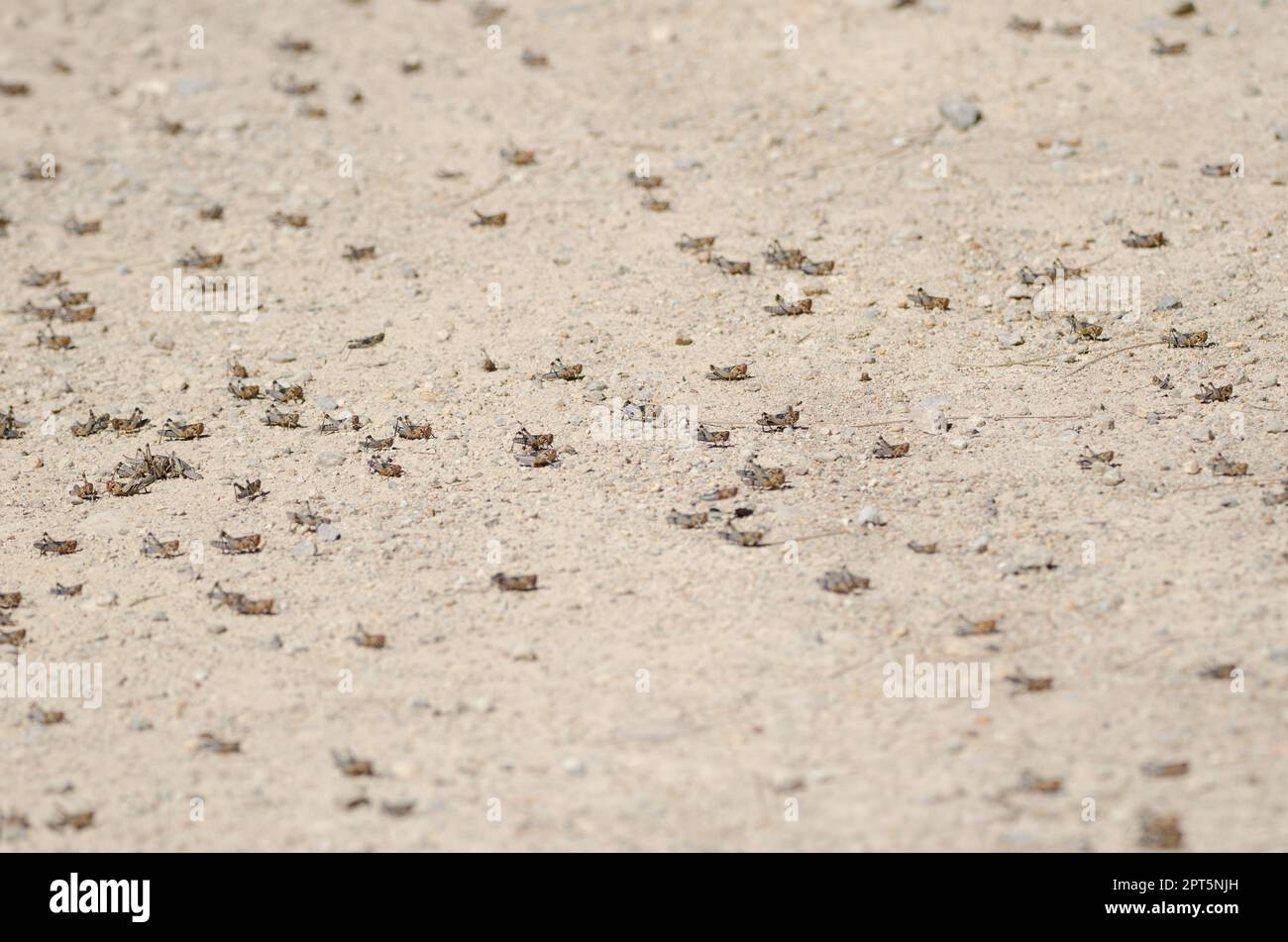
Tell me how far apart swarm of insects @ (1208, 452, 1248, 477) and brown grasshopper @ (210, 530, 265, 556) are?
226 inches

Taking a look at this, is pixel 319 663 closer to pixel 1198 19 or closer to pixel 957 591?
pixel 957 591

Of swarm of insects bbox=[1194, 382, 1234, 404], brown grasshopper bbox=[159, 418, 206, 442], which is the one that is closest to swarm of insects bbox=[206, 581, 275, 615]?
brown grasshopper bbox=[159, 418, 206, 442]

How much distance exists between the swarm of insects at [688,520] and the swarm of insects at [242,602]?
2.36m

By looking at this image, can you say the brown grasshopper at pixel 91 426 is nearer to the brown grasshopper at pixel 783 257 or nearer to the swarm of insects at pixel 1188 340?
the brown grasshopper at pixel 783 257

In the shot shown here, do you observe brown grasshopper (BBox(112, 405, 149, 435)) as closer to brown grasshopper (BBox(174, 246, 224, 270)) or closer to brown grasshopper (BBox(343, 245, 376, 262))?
brown grasshopper (BBox(174, 246, 224, 270))

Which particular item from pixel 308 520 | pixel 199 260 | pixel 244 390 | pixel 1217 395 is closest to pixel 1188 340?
pixel 1217 395

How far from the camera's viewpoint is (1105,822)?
5805 millimetres

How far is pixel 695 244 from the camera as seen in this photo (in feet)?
37.9

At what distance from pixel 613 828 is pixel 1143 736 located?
2455 millimetres

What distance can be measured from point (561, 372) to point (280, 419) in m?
2.03

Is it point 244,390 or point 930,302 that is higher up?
point 930,302

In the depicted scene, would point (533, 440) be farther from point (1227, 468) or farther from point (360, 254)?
point (1227, 468)

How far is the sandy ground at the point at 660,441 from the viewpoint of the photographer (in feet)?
20.8
